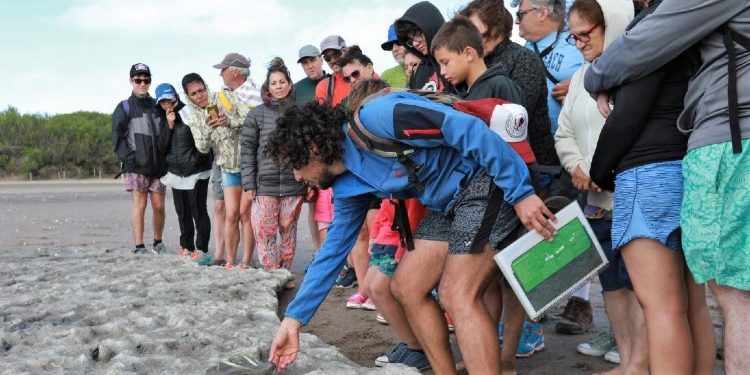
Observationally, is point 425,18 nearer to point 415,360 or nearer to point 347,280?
point 415,360

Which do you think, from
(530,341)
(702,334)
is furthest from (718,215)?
(530,341)

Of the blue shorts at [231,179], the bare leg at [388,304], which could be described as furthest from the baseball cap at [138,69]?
the bare leg at [388,304]

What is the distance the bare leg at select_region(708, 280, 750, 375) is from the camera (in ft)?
7.09

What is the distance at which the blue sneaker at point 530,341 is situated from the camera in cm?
411

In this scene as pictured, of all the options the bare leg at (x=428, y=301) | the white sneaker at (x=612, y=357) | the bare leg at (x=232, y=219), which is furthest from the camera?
the bare leg at (x=232, y=219)

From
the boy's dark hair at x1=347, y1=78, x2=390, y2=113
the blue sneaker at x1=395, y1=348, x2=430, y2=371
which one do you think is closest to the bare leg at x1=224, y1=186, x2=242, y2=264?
the boy's dark hair at x1=347, y1=78, x2=390, y2=113

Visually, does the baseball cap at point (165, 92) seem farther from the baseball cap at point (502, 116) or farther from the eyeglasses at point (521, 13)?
the baseball cap at point (502, 116)

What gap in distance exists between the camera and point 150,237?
11031 mm

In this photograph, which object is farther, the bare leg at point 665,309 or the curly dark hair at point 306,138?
the curly dark hair at point 306,138

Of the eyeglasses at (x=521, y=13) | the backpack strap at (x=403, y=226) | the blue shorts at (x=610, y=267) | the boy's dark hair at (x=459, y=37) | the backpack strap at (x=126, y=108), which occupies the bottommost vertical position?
the blue shorts at (x=610, y=267)

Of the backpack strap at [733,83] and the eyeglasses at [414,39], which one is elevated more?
the eyeglasses at [414,39]

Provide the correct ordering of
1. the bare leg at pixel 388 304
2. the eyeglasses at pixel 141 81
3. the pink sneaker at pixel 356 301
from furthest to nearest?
the eyeglasses at pixel 141 81 < the pink sneaker at pixel 356 301 < the bare leg at pixel 388 304

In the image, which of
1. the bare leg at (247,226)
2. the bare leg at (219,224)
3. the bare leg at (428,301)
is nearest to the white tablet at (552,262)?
the bare leg at (428,301)

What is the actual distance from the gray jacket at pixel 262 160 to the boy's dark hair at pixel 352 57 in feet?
2.08
